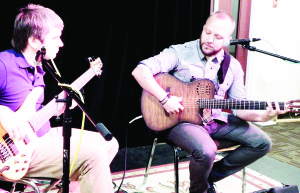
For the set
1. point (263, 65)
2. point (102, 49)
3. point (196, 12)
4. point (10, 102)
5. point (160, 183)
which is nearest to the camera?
point (10, 102)

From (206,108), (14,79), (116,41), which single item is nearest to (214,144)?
(206,108)

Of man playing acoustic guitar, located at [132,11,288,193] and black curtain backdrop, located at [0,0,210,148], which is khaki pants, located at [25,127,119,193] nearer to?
man playing acoustic guitar, located at [132,11,288,193]

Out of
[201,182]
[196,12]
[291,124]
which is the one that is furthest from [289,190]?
[291,124]

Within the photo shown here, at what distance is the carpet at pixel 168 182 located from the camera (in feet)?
8.57

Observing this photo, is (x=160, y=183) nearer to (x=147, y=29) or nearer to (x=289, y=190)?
(x=289, y=190)

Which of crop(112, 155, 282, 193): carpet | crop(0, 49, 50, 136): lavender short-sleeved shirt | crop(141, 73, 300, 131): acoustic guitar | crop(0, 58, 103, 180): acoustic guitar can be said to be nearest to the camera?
crop(0, 58, 103, 180): acoustic guitar

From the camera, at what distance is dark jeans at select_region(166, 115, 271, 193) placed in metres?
2.09

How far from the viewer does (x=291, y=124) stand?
4688mm

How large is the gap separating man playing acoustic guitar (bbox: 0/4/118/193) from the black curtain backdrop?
1.02m

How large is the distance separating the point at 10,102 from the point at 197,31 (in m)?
2.33

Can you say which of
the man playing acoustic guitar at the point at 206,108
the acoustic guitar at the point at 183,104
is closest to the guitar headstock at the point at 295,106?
the man playing acoustic guitar at the point at 206,108

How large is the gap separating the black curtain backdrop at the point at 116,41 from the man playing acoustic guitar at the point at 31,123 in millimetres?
1022

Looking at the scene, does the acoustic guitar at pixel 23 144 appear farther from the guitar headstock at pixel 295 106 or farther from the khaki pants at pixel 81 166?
the guitar headstock at pixel 295 106

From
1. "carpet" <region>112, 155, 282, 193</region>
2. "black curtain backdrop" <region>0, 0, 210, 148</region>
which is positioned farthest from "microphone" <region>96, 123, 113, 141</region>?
"black curtain backdrop" <region>0, 0, 210, 148</region>
